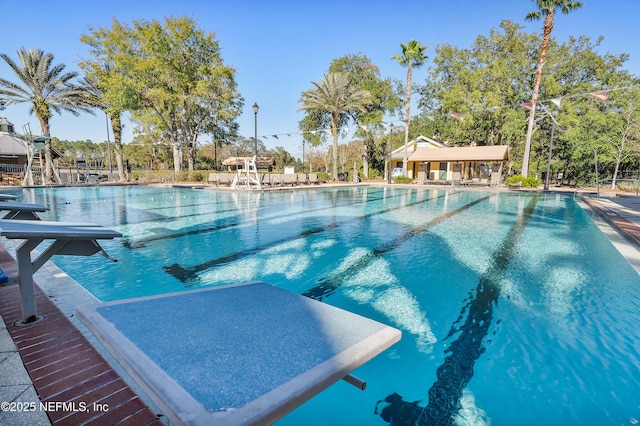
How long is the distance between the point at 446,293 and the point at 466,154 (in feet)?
87.1

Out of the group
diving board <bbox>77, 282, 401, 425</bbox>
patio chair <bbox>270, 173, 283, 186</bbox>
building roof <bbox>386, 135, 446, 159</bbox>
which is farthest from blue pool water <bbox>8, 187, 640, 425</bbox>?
building roof <bbox>386, 135, 446, 159</bbox>

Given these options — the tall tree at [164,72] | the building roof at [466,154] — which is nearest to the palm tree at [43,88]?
the tall tree at [164,72]

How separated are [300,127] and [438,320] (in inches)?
1474

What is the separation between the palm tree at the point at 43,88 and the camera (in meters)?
22.4

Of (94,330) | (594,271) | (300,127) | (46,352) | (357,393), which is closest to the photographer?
(94,330)

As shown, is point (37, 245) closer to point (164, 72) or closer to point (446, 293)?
point (446, 293)

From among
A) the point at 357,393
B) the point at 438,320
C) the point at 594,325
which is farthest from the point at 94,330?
the point at 594,325

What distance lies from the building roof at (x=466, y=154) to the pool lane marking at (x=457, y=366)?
2418 cm

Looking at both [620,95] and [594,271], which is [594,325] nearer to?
[594,271]

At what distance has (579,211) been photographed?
1223 centimetres

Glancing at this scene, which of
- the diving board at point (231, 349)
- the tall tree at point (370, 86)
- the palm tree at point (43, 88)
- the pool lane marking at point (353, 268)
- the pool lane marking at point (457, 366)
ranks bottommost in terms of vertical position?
the pool lane marking at point (457, 366)

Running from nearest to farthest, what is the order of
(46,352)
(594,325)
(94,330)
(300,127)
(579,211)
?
(94,330) < (46,352) < (594,325) < (579,211) < (300,127)

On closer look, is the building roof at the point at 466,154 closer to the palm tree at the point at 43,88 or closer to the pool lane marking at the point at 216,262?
the pool lane marking at the point at 216,262

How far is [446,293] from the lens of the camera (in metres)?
4.46
